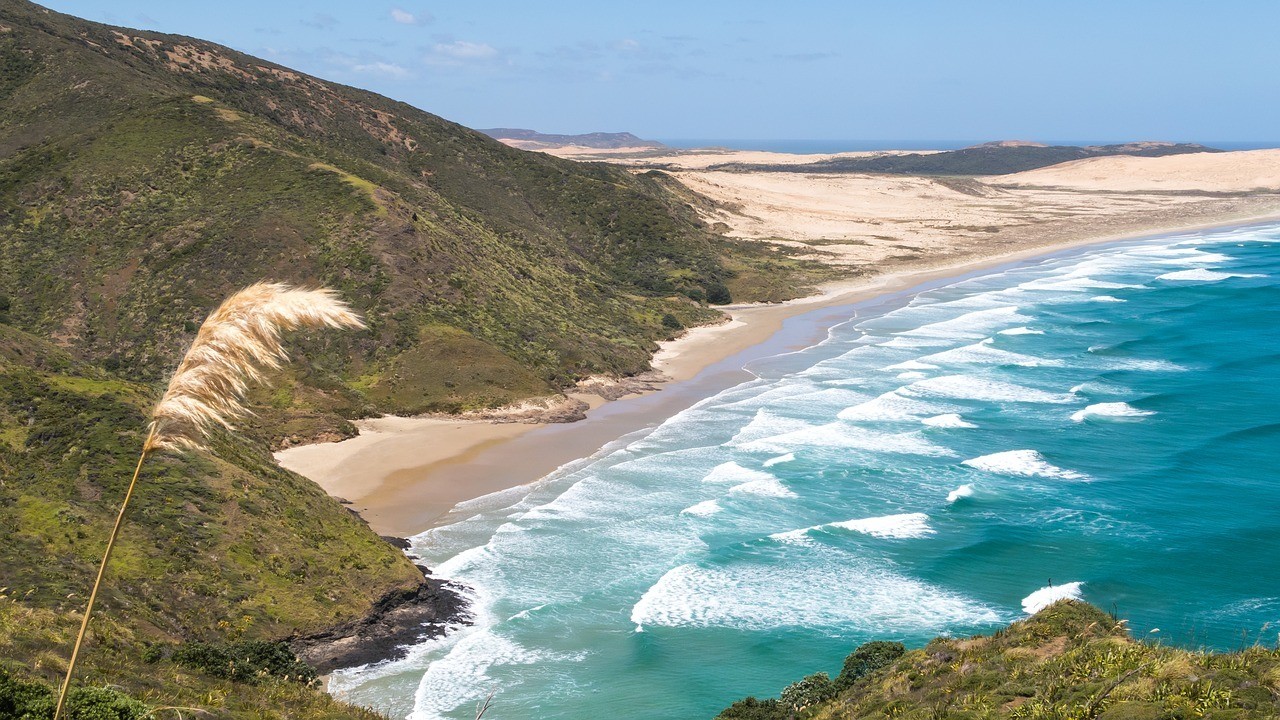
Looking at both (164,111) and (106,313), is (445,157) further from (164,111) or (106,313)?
(106,313)

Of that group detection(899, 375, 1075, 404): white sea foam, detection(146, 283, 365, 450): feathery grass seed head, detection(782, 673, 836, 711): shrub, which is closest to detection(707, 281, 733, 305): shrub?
detection(899, 375, 1075, 404): white sea foam

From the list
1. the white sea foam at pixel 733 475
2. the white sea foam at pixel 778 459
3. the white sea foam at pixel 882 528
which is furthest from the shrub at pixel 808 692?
the white sea foam at pixel 778 459

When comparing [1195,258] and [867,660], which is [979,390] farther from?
[1195,258]

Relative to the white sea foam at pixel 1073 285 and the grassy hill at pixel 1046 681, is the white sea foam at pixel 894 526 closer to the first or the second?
the grassy hill at pixel 1046 681

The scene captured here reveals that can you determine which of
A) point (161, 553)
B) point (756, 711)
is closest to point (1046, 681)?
point (756, 711)

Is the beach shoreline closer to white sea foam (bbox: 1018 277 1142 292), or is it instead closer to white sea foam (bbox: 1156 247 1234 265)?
white sea foam (bbox: 1018 277 1142 292)

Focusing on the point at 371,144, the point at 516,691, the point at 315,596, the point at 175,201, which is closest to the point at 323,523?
the point at 315,596
